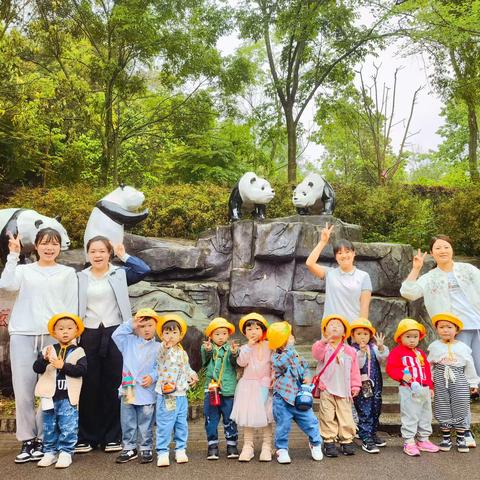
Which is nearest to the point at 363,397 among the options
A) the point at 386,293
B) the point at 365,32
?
A: the point at 386,293

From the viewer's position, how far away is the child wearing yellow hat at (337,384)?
4.09 meters

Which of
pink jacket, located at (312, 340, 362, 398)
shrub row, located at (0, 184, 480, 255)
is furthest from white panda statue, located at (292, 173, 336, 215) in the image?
pink jacket, located at (312, 340, 362, 398)

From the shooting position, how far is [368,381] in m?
4.26

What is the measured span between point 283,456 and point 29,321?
222 cm

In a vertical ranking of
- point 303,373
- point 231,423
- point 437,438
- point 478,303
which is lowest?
point 437,438

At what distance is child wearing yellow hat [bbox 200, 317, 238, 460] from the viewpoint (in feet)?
13.3

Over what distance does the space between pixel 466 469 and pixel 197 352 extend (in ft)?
9.36

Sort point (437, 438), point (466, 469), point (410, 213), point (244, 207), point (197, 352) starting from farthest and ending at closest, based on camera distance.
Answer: point (410, 213) < point (244, 207) < point (197, 352) < point (437, 438) < point (466, 469)

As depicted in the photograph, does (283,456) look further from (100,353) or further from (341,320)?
(100,353)

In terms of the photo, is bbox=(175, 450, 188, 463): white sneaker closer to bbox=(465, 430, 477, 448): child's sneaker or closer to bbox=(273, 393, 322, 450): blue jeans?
bbox=(273, 393, 322, 450): blue jeans

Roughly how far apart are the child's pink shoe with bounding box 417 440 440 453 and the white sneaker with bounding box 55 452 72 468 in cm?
273

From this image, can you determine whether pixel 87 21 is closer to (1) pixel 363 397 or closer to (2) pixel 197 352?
(2) pixel 197 352

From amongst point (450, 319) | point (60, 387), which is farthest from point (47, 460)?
point (450, 319)

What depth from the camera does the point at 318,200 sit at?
879 centimetres
